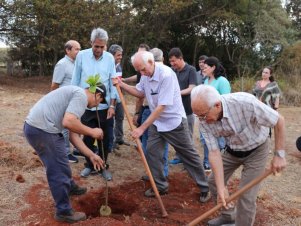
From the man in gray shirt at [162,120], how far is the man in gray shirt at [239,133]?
2.82 feet

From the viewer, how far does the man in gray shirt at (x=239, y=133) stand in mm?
3154

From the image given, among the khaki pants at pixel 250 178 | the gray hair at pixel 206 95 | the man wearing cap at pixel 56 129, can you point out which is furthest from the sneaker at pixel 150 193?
the gray hair at pixel 206 95

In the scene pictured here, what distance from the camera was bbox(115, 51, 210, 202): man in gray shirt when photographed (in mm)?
4406

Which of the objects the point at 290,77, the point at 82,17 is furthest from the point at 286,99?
the point at 82,17

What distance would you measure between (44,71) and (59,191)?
16784 mm

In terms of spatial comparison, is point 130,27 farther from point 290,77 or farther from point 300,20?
point 300,20

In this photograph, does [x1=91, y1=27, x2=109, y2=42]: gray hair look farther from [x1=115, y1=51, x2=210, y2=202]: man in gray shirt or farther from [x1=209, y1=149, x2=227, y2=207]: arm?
[x1=209, y1=149, x2=227, y2=207]: arm

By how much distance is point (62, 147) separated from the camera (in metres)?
3.93

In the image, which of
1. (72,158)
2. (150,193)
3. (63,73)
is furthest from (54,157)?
(72,158)

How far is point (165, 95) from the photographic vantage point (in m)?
4.41

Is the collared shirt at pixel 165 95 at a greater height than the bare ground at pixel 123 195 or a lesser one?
greater

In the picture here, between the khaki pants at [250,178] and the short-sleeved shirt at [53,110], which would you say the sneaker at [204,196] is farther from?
the short-sleeved shirt at [53,110]

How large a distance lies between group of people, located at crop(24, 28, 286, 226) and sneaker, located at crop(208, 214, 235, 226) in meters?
0.01

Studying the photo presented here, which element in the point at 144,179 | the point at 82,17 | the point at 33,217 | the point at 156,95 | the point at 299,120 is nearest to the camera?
the point at 33,217
